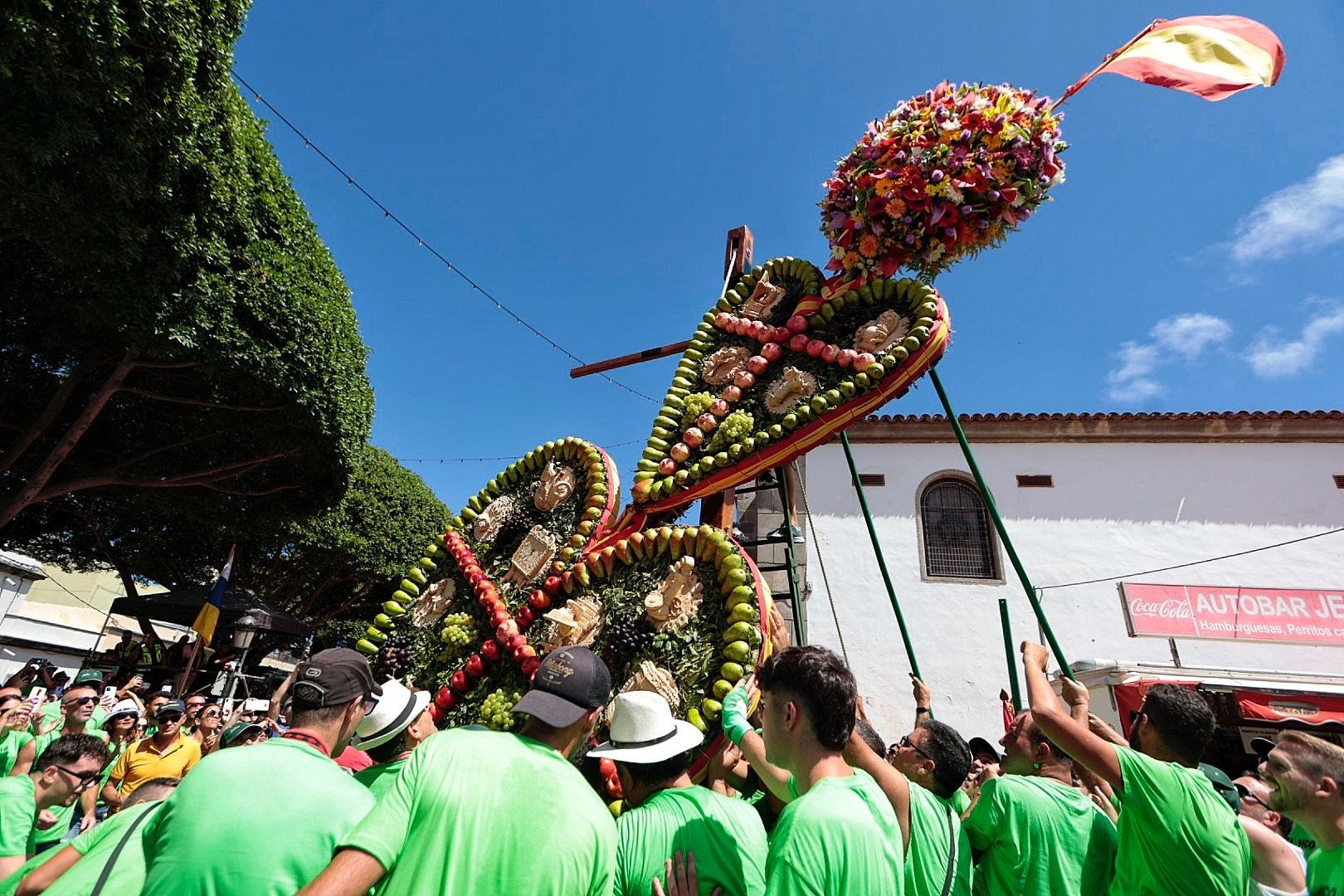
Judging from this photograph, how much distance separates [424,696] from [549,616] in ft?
2.93

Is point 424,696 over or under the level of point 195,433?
under

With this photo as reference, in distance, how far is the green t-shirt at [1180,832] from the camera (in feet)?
7.29

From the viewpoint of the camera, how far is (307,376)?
383 inches

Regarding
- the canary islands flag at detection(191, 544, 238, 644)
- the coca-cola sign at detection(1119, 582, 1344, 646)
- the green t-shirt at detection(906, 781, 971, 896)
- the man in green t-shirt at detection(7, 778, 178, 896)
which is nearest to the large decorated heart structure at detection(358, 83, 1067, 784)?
the green t-shirt at detection(906, 781, 971, 896)

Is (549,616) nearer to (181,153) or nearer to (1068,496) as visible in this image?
(181,153)

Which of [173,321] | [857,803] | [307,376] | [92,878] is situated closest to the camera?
[857,803]

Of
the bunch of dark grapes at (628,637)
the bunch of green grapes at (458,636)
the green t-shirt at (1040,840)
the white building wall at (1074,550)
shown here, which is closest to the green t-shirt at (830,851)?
the green t-shirt at (1040,840)

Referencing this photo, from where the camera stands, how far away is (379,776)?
274 centimetres

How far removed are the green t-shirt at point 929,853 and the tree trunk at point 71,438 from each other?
1088cm

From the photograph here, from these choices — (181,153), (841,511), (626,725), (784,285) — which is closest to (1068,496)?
(841,511)

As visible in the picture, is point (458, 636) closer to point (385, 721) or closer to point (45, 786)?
point (385, 721)

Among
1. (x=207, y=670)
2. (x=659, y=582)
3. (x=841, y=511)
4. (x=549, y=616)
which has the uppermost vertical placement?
(x=841, y=511)

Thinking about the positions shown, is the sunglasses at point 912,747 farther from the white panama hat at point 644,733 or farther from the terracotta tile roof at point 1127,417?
the terracotta tile roof at point 1127,417

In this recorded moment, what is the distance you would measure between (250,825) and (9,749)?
5.68 metres
